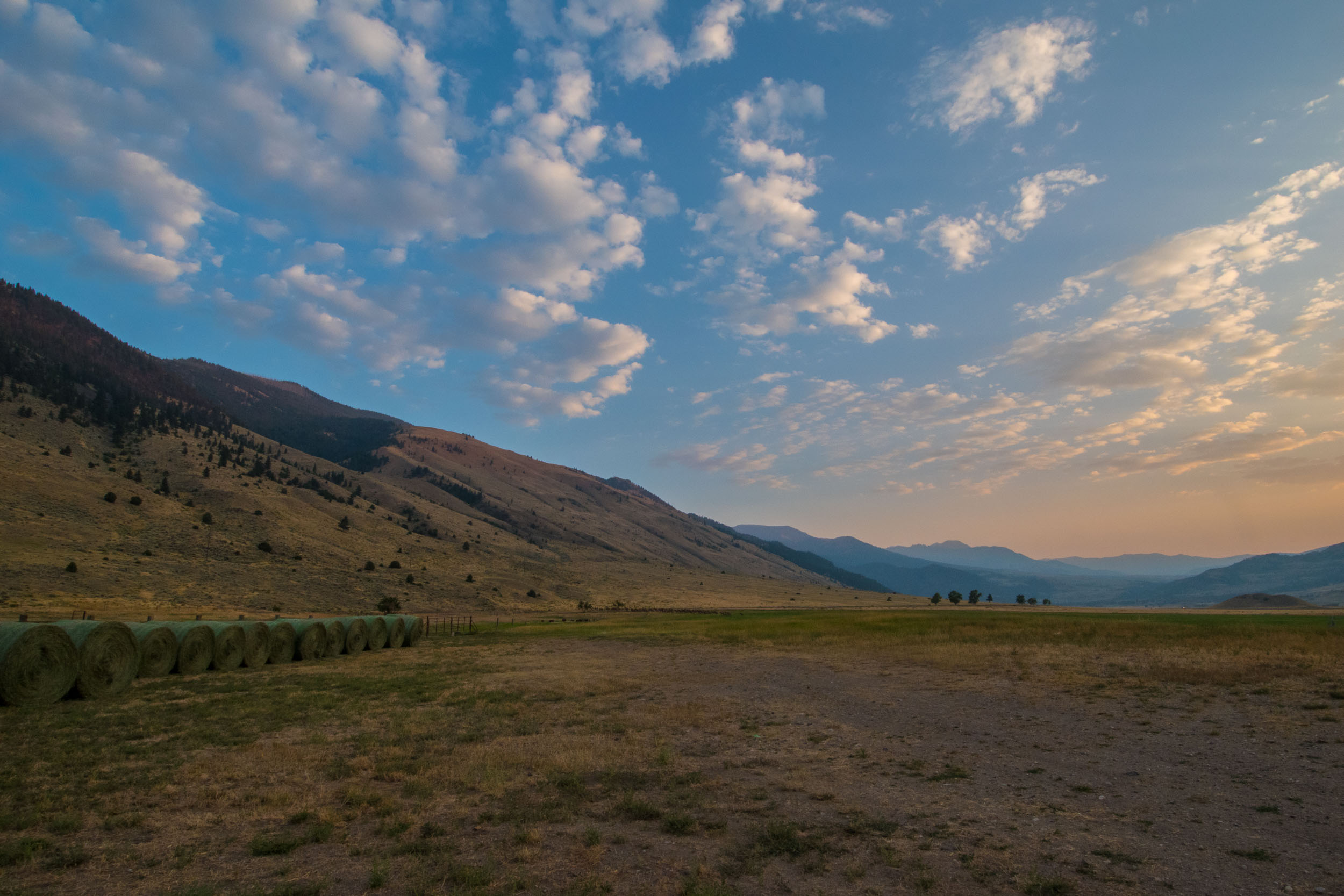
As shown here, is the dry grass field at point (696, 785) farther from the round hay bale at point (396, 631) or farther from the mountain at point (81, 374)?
the mountain at point (81, 374)

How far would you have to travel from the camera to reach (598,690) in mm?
25062

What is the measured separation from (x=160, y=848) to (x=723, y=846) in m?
8.84

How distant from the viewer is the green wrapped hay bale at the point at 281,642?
32.6 m

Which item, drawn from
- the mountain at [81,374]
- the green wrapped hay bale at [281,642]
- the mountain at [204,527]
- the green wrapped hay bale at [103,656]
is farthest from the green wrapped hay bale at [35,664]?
the mountain at [81,374]

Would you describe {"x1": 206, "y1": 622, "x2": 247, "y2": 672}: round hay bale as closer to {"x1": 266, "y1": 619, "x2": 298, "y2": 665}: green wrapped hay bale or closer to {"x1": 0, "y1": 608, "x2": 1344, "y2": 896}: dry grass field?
{"x1": 266, "y1": 619, "x2": 298, "y2": 665}: green wrapped hay bale

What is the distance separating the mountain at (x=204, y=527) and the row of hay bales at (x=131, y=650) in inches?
1129

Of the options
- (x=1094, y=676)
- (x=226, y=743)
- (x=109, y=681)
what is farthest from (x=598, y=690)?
(x=1094, y=676)

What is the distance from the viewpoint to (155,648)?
84.1 ft

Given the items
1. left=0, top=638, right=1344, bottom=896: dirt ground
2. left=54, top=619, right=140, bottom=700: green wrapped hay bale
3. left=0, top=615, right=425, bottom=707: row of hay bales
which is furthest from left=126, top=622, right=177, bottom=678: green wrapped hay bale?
left=0, top=638, right=1344, bottom=896: dirt ground

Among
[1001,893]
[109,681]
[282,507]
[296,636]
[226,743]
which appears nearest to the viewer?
[1001,893]

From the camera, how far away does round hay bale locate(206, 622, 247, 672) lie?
28891mm

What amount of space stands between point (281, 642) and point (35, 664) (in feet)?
44.9

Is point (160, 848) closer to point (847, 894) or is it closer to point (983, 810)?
point (847, 894)

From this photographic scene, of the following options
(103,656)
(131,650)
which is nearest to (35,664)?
(103,656)
